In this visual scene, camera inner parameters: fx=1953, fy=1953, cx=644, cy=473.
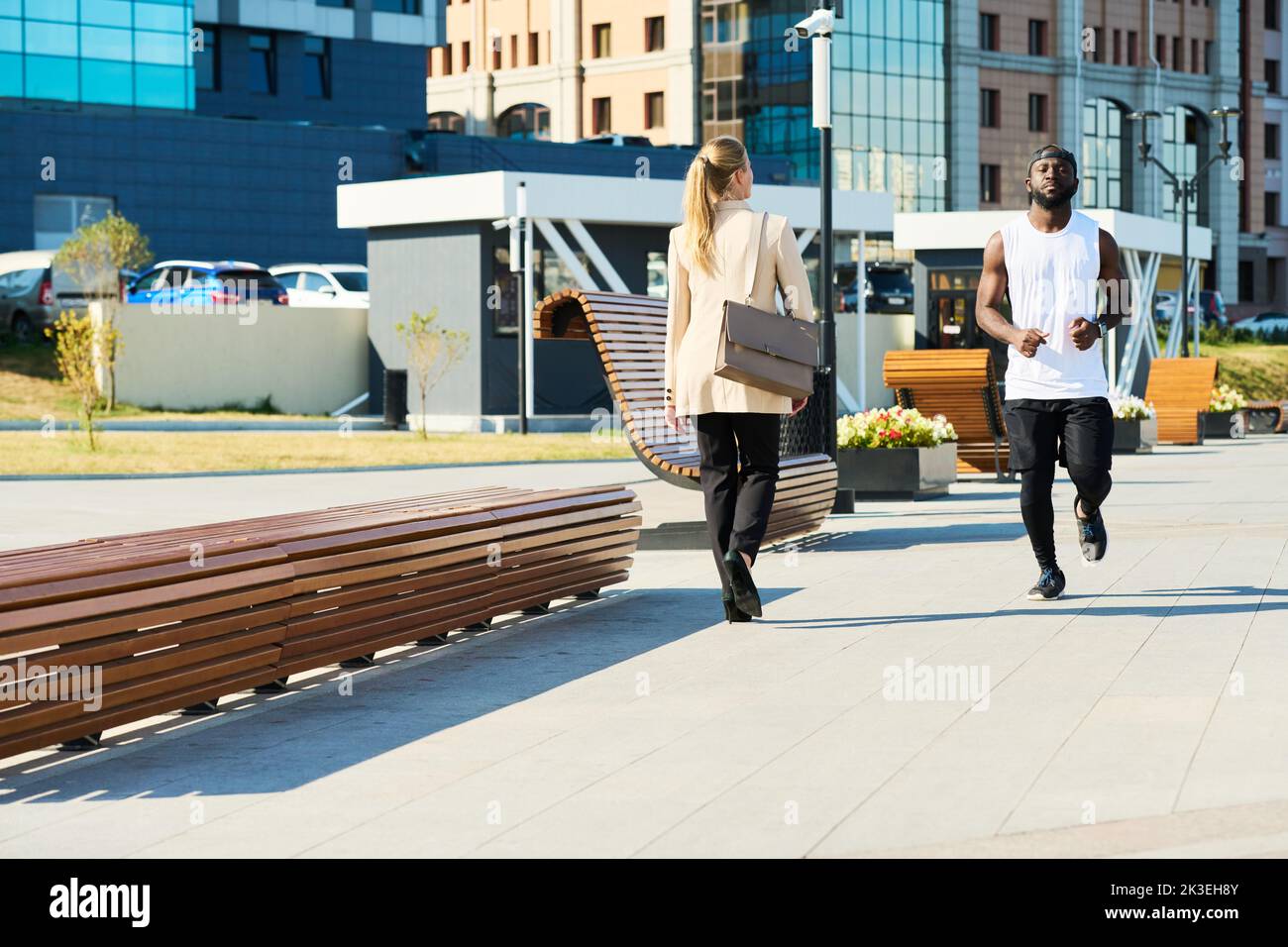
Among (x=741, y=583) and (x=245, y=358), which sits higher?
(x=245, y=358)

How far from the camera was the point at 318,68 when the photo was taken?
65.4 metres

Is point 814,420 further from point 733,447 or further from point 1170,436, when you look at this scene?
point 1170,436

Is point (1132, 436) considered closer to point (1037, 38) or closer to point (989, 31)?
point (989, 31)

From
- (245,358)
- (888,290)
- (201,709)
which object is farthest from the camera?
(888,290)

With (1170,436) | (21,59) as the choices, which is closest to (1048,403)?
(1170,436)

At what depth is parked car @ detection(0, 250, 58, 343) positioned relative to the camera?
3953cm

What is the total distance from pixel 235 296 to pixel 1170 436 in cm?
1778

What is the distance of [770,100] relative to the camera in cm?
7538

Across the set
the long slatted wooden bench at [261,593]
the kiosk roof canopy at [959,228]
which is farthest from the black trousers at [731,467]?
the kiosk roof canopy at [959,228]

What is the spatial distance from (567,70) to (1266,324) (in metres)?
29.9

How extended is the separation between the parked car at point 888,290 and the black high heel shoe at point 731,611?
143ft

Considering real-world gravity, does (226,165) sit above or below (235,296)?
above

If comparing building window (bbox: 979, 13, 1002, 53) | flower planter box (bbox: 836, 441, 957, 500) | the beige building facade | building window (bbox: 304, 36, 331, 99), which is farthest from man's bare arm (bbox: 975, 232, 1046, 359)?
building window (bbox: 979, 13, 1002, 53)

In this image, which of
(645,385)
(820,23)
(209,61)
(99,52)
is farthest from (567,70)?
(645,385)
